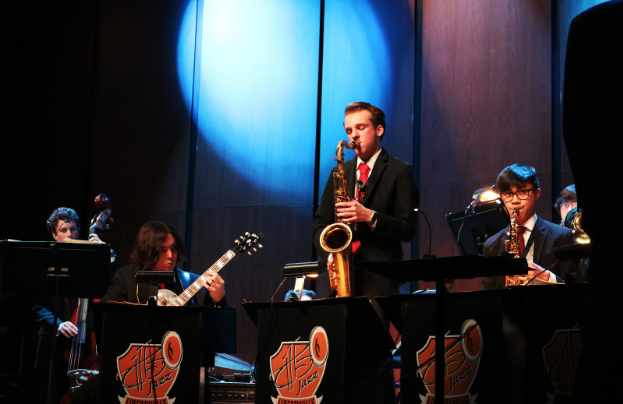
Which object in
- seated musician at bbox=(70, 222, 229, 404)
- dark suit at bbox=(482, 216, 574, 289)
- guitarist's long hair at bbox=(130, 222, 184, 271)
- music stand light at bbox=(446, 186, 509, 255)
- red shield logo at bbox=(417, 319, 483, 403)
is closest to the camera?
red shield logo at bbox=(417, 319, 483, 403)

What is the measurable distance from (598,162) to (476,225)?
99.2 inches

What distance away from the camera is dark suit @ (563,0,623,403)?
1.28 meters

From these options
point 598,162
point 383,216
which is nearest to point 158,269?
point 383,216

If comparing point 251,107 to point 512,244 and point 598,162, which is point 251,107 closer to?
point 512,244

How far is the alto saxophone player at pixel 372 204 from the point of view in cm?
327

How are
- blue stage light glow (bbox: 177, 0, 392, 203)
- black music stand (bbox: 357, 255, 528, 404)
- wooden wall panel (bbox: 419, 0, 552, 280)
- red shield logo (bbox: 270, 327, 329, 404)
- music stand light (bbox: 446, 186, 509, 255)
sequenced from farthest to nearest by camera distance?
1. blue stage light glow (bbox: 177, 0, 392, 203)
2. wooden wall panel (bbox: 419, 0, 552, 280)
3. music stand light (bbox: 446, 186, 509, 255)
4. red shield logo (bbox: 270, 327, 329, 404)
5. black music stand (bbox: 357, 255, 528, 404)

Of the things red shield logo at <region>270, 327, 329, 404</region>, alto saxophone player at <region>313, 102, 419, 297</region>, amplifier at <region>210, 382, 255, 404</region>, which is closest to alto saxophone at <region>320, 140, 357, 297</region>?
alto saxophone player at <region>313, 102, 419, 297</region>

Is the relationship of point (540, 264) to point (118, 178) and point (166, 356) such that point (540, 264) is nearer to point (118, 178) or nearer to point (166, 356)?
point (166, 356)

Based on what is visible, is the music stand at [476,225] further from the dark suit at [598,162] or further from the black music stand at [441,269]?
the dark suit at [598,162]

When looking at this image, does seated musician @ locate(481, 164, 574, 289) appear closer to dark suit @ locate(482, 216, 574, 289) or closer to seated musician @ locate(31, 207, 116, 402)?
dark suit @ locate(482, 216, 574, 289)

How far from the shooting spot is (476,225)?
12.8ft

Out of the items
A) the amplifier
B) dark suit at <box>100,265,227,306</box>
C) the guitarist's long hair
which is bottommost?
the amplifier

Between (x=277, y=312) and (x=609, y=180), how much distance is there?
2003 mm

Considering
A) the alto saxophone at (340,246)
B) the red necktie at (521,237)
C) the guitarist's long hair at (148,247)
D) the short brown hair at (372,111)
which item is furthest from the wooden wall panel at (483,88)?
the guitarist's long hair at (148,247)
